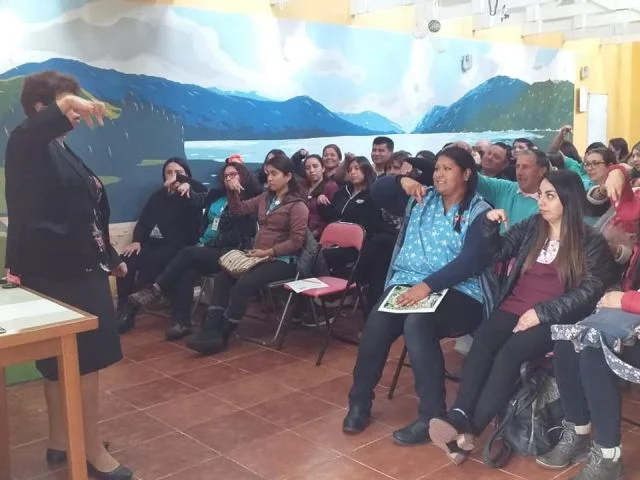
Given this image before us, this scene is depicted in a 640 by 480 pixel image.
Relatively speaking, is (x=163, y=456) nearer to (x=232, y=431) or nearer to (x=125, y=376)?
(x=232, y=431)

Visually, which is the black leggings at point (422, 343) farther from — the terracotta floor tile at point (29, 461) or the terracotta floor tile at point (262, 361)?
the terracotta floor tile at point (29, 461)

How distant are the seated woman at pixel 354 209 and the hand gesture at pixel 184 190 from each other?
0.95m

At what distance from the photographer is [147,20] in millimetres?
4984

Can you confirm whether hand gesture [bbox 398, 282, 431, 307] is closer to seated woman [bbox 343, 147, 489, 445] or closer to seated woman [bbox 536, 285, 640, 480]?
seated woman [bbox 343, 147, 489, 445]

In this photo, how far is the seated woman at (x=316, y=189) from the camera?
498 cm

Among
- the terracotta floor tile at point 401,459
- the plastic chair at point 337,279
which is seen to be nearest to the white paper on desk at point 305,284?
the plastic chair at point 337,279

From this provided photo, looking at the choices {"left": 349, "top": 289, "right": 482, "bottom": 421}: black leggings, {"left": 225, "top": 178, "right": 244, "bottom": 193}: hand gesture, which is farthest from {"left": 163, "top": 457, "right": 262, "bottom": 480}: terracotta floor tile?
{"left": 225, "top": 178, "right": 244, "bottom": 193}: hand gesture

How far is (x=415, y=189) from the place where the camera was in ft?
10.2

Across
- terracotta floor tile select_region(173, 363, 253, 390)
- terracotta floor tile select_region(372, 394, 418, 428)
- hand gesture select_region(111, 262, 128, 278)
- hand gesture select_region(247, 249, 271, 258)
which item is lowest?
terracotta floor tile select_region(372, 394, 418, 428)

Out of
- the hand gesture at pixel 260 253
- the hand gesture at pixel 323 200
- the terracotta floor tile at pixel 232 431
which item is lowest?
the terracotta floor tile at pixel 232 431

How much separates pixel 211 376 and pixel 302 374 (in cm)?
50

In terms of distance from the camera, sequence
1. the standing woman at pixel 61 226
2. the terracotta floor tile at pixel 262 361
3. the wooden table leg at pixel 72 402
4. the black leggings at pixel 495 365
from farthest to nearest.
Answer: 1. the terracotta floor tile at pixel 262 361
2. the black leggings at pixel 495 365
3. the standing woman at pixel 61 226
4. the wooden table leg at pixel 72 402

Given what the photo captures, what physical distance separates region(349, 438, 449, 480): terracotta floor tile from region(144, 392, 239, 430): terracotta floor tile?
0.77m

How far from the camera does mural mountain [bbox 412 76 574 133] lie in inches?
283
